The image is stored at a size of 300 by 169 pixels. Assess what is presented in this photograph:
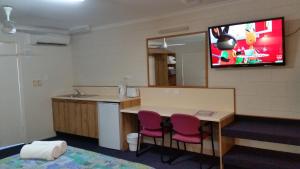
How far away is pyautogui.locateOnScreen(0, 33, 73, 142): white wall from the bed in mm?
2829

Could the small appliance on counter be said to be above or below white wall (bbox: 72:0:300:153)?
below

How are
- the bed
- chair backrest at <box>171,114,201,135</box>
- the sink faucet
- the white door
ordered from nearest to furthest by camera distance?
the bed
chair backrest at <box>171,114,201,135</box>
the white door
the sink faucet

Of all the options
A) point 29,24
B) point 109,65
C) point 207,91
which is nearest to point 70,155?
point 207,91

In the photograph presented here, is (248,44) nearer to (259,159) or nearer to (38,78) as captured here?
(259,159)

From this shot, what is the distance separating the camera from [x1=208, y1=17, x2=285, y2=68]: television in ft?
10.3

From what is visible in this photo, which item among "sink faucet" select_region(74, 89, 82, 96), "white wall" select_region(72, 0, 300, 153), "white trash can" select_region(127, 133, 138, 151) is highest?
"white wall" select_region(72, 0, 300, 153)

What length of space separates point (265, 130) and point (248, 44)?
1.16 metres

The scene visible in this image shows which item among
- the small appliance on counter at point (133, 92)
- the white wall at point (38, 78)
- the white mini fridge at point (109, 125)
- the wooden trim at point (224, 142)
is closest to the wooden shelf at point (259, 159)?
the wooden trim at point (224, 142)

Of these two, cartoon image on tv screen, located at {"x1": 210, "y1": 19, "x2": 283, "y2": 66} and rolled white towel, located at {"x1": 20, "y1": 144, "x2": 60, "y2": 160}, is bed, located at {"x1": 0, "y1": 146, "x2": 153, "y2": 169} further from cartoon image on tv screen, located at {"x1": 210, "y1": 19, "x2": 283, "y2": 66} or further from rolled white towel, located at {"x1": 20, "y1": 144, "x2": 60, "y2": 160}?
cartoon image on tv screen, located at {"x1": 210, "y1": 19, "x2": 283, "y2": 66}

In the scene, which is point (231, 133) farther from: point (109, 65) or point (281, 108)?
point (109, 65)

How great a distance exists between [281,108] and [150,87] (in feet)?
7.11

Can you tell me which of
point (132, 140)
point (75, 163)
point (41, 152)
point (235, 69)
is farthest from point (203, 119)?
point (41, 152)

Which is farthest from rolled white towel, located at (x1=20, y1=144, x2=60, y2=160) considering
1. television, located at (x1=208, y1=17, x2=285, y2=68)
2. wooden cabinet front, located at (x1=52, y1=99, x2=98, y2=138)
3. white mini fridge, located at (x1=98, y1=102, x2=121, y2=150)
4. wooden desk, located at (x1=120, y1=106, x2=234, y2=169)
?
television, located at (x1=208, y1=17, x2=285, y2=68)

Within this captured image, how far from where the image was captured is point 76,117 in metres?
4.96
